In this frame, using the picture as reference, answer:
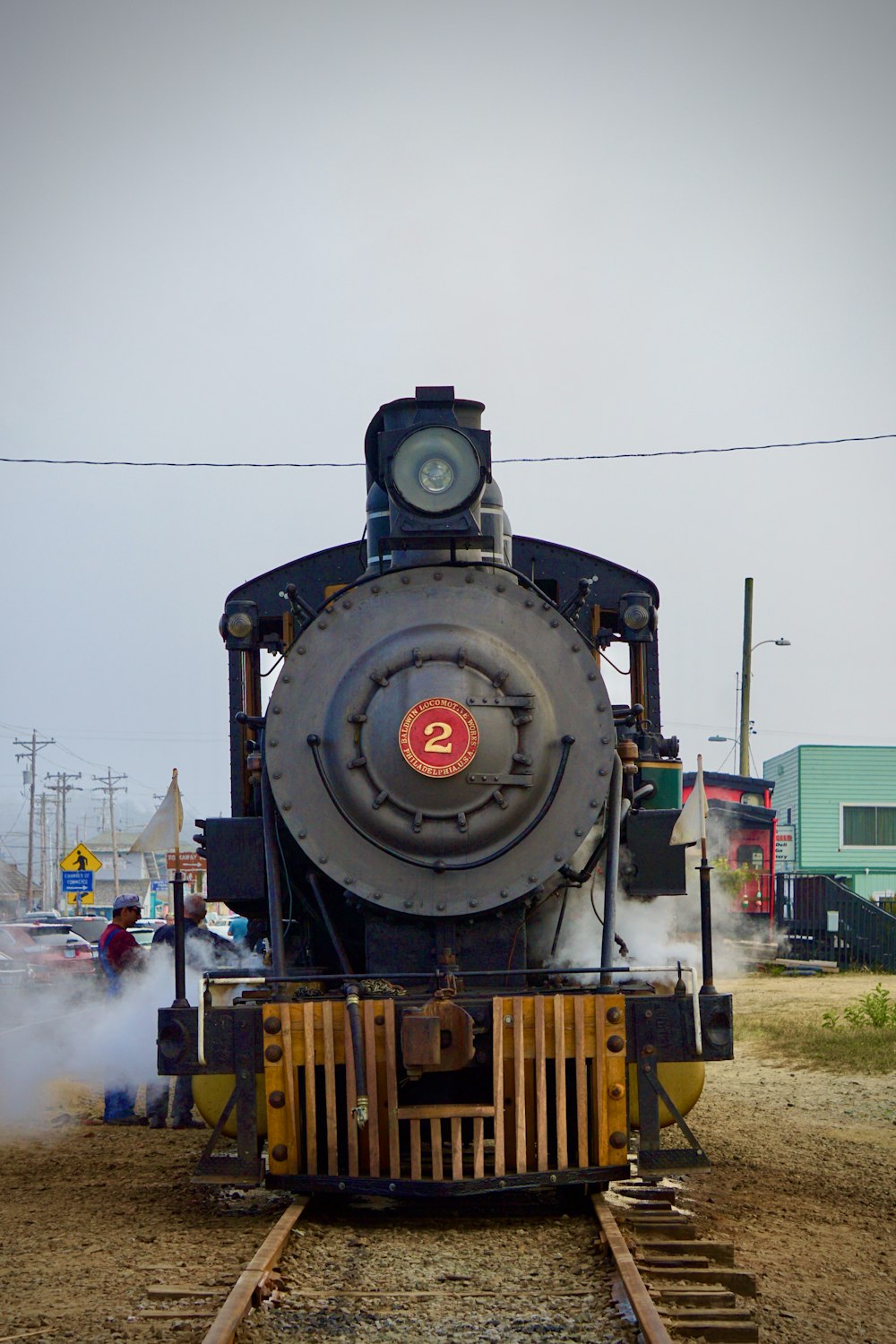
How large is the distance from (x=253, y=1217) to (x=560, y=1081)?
4.98ft

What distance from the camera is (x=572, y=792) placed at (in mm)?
6418

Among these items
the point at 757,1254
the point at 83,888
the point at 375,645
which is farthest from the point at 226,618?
the point at 83,888

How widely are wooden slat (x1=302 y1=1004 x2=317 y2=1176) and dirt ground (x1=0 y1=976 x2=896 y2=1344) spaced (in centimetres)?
36

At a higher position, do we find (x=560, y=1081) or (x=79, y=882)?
(x=560, y=1081)

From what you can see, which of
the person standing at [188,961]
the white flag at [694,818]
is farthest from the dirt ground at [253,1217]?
the white flag at [694,818]

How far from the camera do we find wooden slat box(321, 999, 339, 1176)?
19.0ft

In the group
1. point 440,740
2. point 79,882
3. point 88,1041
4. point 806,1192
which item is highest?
point 440,740

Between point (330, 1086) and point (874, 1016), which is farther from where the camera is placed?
point (874, 1016)

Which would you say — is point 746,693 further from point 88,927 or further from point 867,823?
point 88,927

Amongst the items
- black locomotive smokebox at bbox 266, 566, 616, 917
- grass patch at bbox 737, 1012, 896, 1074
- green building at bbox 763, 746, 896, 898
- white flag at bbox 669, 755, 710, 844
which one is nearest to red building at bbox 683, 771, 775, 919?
green building at bbox 763, 746, 896, 898

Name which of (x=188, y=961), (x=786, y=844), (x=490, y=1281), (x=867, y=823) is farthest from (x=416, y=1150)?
(x=786, y=844)

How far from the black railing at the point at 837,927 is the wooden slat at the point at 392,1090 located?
1941 centimetres

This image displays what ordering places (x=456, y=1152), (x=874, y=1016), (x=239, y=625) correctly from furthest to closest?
1. (x=874, y=1016)
2. (x=239, y=625)
3. (x=456, y=1152)

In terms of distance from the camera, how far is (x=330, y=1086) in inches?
229
